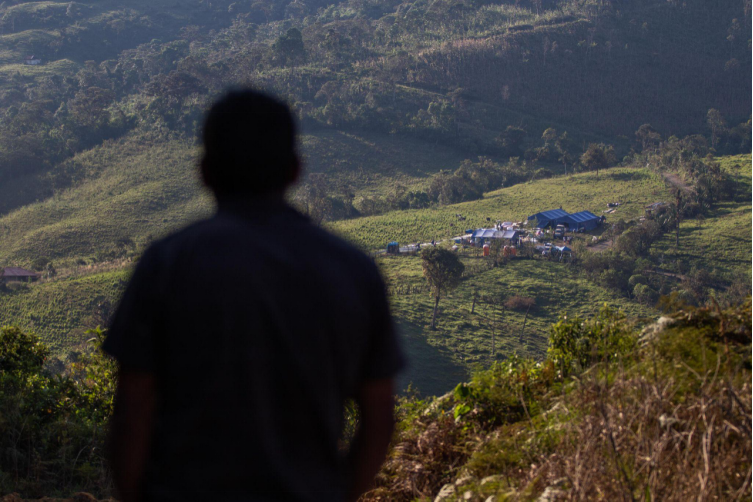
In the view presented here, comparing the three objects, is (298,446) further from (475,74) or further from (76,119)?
(475,74)

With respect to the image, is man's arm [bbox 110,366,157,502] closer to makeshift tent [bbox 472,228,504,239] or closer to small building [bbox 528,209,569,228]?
makeshift tent [bbox 472,228,504,239]

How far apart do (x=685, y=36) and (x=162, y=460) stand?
7061 centimetres

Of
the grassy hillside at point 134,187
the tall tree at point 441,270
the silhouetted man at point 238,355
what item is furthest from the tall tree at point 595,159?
the silhouetted man at point 238,355

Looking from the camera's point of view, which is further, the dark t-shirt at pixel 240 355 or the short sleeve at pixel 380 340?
the short sleeve at pixel 380 340

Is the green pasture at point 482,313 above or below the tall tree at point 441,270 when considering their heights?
below

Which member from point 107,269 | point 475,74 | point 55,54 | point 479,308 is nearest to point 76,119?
point 107,269

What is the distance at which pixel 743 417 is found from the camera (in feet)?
5.55

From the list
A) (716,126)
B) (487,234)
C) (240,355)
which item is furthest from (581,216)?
(716,126)

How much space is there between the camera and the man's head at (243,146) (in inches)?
45.4

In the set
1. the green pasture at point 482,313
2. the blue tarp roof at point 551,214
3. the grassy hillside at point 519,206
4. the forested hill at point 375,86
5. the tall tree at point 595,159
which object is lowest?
the green pasture at point 482,313

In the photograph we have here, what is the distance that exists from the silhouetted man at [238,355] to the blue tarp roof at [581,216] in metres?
24.1

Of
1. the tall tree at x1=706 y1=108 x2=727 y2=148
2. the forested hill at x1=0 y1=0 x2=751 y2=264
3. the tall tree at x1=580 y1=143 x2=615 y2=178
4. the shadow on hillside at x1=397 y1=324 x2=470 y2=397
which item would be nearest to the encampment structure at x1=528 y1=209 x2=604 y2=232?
the forested hill at x1=0 y1=0 x2=751 y2=264

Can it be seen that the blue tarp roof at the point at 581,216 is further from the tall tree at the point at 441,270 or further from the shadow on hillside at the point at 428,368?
the shadow on hillside at the point at 428,368

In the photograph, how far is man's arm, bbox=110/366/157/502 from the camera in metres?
1.05
